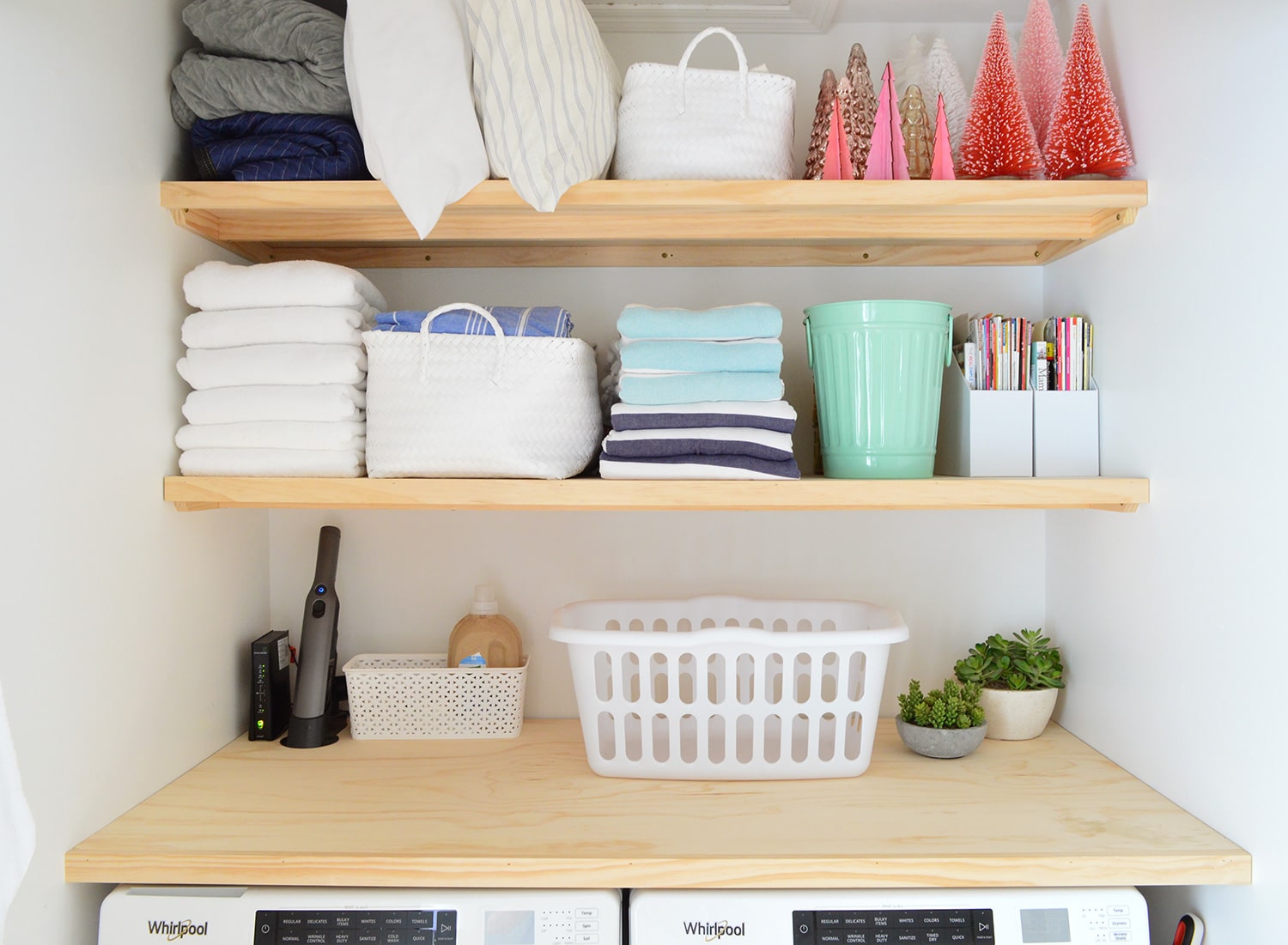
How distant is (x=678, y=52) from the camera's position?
157 centimetres

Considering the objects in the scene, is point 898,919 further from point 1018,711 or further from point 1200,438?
point 1200,438

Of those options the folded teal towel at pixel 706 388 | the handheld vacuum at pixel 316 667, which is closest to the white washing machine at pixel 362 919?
the handheld vacuum at pixel 316 667

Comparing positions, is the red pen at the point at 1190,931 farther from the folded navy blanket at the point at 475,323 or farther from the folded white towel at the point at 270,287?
the folded white towel at the point at 270,287

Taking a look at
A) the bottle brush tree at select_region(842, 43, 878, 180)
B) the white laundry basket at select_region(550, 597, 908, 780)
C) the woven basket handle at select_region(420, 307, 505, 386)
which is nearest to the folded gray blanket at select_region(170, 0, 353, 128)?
the woven basket handle at select_region(420, 307, 505, 386)

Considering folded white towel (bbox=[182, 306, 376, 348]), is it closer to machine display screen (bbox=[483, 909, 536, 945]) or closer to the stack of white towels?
the stack of white towels

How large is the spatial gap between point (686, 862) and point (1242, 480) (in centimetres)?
75

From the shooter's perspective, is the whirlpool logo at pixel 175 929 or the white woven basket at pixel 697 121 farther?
the white woven basket at pixel 697 121

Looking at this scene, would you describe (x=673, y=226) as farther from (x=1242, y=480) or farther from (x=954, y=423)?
(x=1242, y=480)

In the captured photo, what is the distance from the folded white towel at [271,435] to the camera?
125 cm

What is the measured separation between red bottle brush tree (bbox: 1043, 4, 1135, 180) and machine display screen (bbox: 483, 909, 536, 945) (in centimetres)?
117

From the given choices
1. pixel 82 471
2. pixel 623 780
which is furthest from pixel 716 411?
pixel 82 471

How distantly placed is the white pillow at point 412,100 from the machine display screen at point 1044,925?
1.06 metres

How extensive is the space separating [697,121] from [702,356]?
31cm

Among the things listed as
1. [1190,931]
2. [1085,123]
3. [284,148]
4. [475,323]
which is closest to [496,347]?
[475,323]
